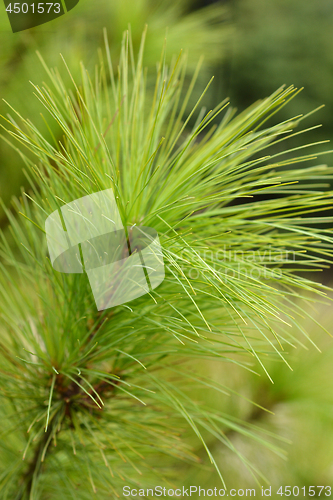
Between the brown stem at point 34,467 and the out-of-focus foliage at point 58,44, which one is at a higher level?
the out-of-focus foliage at point 58,44

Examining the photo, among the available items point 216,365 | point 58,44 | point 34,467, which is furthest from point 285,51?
point 34,467

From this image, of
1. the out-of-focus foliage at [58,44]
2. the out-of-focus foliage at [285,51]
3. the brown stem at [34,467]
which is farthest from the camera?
the out-of-focus foliage at [285,51]

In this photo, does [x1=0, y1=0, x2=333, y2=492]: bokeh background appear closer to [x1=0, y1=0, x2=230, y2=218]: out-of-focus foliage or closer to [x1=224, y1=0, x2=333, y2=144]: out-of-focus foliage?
[x1=0, y1=0, x2=230, y2=218]: out-of-focus foliage

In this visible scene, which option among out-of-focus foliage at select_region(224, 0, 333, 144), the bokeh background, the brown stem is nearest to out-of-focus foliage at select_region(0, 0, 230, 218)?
the bokeh background

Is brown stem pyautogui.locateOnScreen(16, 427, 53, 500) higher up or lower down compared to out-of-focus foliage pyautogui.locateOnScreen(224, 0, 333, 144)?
lower down

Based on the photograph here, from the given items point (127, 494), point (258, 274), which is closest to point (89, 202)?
point (258, 274)

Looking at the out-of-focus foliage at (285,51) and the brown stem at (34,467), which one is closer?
the brown stem at (34,467)

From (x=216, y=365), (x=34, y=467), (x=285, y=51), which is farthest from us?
(x=285, y=51)

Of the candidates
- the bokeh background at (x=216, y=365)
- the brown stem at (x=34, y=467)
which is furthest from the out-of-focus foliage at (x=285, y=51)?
the brown stem at (x=34, y=467)

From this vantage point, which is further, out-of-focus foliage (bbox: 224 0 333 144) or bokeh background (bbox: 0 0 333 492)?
out-of-focus foliage (bbox: 224 0 333 144)

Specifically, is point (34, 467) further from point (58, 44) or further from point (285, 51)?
point (285, 51)

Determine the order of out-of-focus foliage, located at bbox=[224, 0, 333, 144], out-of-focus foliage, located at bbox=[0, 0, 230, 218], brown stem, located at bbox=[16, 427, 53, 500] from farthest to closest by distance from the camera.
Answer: out-of-focus foliage, located at bbox=[224, 0, 333, 144], out-of-focus foliage, located at bbox=[0, 0, 230, 218], brown stem, located at bbox=[16, 427, 53, 500]

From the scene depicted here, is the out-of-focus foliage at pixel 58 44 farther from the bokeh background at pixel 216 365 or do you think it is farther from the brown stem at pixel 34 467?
the brown stem at pixel 34 467
